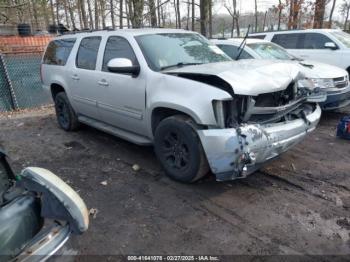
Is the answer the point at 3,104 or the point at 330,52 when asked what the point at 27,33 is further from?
the point at 330,52

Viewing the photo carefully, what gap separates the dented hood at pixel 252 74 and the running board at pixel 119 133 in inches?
42.9

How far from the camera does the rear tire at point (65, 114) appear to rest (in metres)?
6.26

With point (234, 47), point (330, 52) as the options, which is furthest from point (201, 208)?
point (330, 52)

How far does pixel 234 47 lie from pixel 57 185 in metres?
6.40

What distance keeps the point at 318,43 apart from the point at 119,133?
723 cm

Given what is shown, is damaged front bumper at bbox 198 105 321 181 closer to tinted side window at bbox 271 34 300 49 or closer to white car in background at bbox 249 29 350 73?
white car in background at bbox 249 29 350 73

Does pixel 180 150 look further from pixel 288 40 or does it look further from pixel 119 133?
pixel 288 40

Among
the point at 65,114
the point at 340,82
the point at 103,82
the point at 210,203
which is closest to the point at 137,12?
the point at 65,114

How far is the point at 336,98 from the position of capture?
21.4ft

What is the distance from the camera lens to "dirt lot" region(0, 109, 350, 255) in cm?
296

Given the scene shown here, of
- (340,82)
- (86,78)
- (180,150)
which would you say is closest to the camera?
(180,150)

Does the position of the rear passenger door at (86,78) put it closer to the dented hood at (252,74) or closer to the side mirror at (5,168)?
the dented hood at (252,74)

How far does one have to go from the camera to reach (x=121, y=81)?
456 cm

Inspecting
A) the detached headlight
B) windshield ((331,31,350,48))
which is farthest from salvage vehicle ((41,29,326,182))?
windshield ((331,31,350,48))
